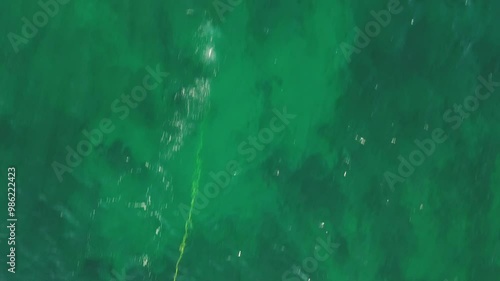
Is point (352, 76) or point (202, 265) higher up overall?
point (352, 76)

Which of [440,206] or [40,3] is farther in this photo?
[440,206]

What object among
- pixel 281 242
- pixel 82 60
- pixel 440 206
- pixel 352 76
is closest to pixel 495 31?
pixel 352 76

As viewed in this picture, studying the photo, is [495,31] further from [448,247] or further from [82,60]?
[82,60]

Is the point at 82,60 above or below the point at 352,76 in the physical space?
above

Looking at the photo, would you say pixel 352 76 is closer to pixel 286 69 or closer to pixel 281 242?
pixel 286 69

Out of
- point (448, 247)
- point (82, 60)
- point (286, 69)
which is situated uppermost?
point (82, 60)

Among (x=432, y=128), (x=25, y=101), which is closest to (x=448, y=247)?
(x=432, y=128)
